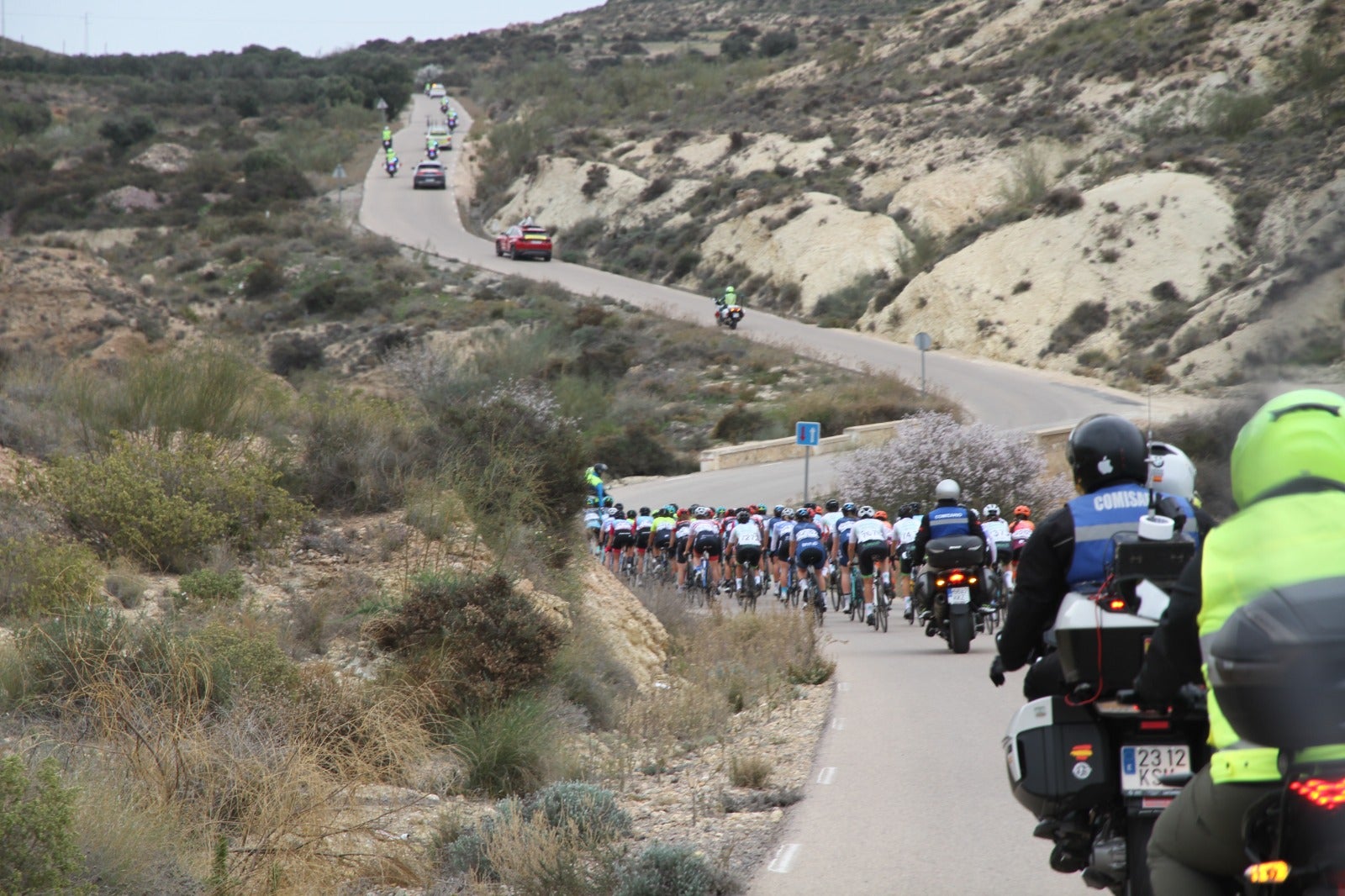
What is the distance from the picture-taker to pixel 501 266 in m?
64.6

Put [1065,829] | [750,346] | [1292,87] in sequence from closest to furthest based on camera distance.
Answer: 1. [1065,829]
2. [750,346]
3. [1292,87]

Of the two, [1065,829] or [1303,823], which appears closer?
[1303,823]

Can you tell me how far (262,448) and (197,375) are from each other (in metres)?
1.40

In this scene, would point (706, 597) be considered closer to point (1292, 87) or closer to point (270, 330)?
point (270, 330)

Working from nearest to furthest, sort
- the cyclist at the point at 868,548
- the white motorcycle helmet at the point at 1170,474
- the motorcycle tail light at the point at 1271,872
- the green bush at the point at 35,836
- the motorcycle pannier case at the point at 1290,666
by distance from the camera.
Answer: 1. the motorcycle pannier case at the point at 1290,666
2. the motorcycle tail light at the point at 1271,872
3. the green bush at the point at 35,836
4. the white motorcycle helmet at the point at 1170,474
5. the cyclist at the point at 868,548

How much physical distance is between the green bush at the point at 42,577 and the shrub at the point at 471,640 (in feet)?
7.19

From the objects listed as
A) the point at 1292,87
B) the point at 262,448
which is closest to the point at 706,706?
the point at 262,448

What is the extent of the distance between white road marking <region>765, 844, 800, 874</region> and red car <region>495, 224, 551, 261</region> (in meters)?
61.8

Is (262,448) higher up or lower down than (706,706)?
higher up

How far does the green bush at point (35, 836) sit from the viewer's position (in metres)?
4.85

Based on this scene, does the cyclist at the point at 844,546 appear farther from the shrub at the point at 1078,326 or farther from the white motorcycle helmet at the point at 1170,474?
the shrub at the point at 1078,326

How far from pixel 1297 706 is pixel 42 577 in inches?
350

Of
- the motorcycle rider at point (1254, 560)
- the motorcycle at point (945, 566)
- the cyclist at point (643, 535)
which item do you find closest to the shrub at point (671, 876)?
the motorcycle at point (945, 566)

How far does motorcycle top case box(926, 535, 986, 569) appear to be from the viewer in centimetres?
563
